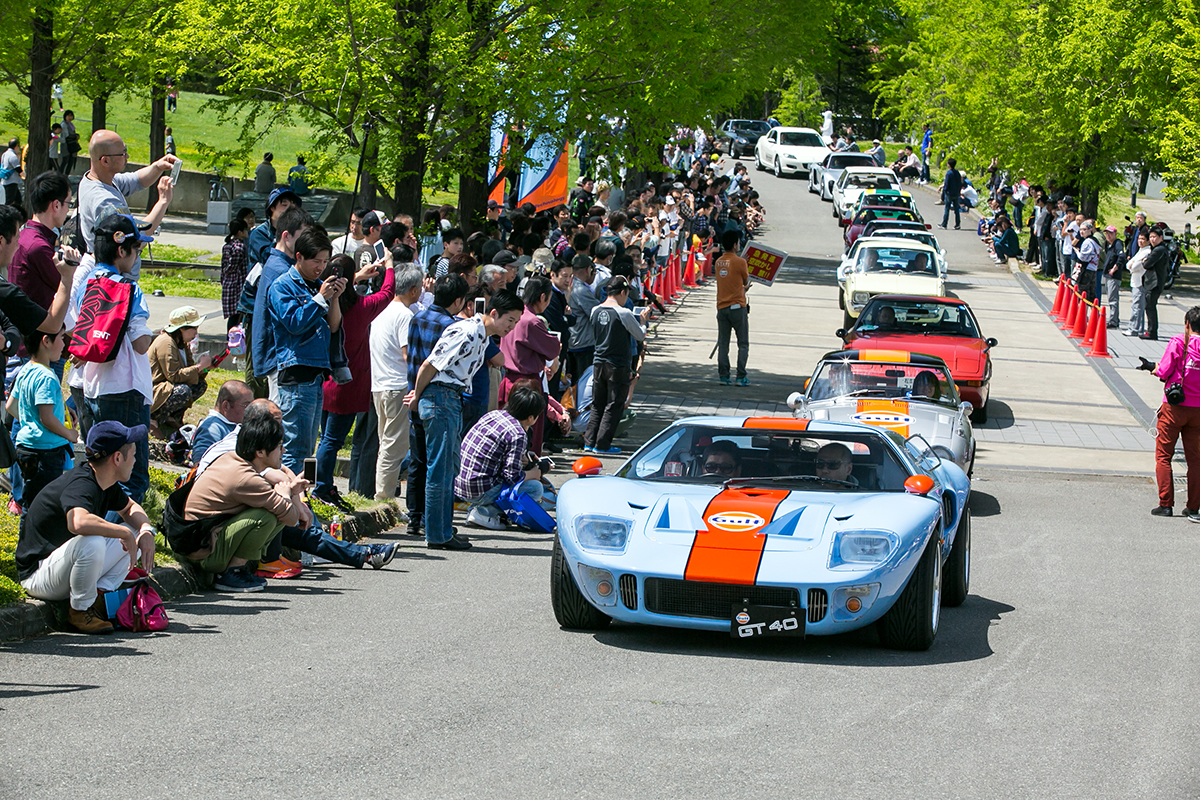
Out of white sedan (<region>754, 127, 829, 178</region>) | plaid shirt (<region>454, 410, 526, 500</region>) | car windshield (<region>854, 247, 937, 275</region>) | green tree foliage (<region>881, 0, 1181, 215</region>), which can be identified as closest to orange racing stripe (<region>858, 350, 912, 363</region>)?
plaid shirt (<region>454, 410, 526, 500</region>)

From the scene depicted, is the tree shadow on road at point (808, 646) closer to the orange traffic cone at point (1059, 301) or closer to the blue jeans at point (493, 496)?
the blue jeans at point (493, 496)

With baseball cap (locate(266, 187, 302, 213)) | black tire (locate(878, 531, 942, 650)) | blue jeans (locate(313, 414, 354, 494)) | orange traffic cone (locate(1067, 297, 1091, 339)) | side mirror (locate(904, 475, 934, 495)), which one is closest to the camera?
black tire (locate(878, 531, 942, 650))

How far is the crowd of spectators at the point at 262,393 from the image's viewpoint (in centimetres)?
739

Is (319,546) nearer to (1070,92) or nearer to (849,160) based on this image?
(1070,92)

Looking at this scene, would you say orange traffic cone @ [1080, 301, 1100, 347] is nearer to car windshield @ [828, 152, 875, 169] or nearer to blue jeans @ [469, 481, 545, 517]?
blue jeans @ [469, 481, 545, 517]

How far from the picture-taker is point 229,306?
1397cm

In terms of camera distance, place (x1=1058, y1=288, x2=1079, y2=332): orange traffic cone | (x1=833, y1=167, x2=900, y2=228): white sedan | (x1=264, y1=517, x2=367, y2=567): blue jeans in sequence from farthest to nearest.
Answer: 1. (x1=833, y1=167, x2=900, y2=228): white sedan
2. (x1=1058, y1=288, x2=1079, y2=332): orange traffic cone
3. (x1=264, y1=517, x2=367, y2=567): blue jeans

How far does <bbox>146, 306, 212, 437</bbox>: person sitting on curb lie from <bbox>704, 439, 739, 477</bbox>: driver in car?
5.40 m

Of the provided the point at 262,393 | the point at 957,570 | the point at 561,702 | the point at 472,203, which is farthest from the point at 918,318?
the point at 561,702

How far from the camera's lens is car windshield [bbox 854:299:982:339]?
18.5 meters

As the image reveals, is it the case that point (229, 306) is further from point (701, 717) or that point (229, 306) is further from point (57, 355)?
point (701, 717)

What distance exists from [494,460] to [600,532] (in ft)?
12.9

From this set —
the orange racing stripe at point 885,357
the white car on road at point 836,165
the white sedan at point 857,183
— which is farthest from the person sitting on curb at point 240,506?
the white car on road at point 836,165

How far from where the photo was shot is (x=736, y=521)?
7406mm
